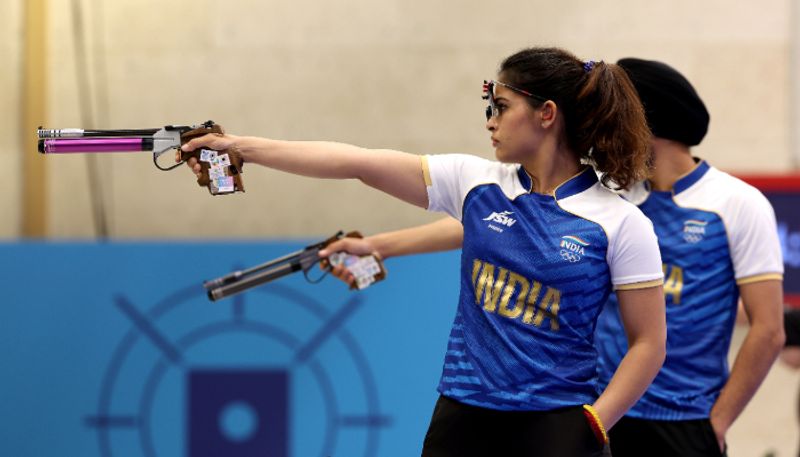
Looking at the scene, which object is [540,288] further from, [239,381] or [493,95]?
[239,381]

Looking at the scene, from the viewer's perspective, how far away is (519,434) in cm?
225

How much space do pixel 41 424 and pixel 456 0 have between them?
279cm

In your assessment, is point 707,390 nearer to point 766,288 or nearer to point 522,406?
point 766,288

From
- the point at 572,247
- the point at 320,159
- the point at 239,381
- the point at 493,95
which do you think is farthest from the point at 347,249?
the point at 239,381

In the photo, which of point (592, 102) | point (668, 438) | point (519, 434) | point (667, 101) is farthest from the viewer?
point (667, 101)

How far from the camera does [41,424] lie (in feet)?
14.4

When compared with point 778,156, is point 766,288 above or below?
below

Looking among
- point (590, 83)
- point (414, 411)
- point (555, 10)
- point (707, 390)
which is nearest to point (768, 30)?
point (555, 10)

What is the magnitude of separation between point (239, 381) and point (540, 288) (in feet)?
7.81

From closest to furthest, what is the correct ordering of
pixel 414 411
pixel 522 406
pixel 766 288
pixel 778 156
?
pixel 522 406 < pixel 766 288 < pixel 414 411 < pixel 778 156

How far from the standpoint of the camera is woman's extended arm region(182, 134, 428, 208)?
2.39 metres

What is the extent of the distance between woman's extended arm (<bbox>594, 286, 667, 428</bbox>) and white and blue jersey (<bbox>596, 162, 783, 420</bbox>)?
49 cm

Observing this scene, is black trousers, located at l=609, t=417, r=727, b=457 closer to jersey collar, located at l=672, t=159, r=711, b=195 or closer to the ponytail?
jersey collar, located at l=672, t=159, r=711, b=195

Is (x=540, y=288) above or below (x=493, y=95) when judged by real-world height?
below
